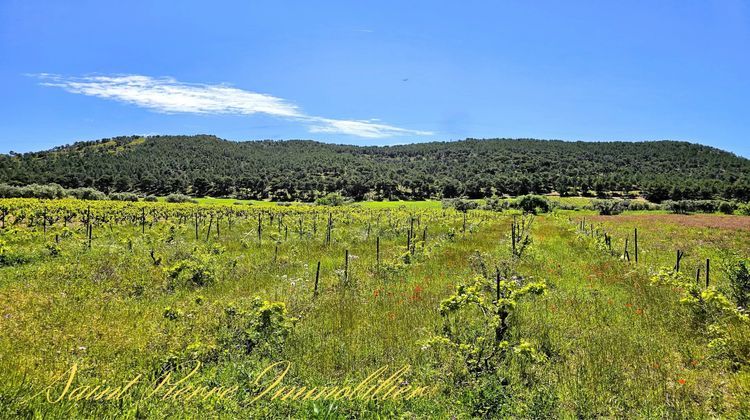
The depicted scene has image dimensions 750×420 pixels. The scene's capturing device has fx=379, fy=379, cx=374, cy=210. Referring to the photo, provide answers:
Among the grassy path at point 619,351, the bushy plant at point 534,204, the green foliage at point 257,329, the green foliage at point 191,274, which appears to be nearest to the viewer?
the grassy path at point 619,351

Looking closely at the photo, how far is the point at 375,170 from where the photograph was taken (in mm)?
162500

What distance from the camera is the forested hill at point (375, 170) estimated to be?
11438 cm

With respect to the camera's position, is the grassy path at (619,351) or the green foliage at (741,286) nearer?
the grassy path at (619,351)

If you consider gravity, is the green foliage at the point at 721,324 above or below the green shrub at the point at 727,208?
below

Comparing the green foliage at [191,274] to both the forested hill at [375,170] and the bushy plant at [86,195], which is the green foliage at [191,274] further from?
the forested hill at [375,170]

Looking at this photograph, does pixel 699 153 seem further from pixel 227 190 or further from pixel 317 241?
pixel 317 241

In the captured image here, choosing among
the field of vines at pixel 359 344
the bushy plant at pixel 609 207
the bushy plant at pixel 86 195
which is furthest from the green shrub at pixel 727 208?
the bushy plant at pixel 86 195

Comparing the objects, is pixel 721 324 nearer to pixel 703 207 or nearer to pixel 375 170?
pixel 703 207

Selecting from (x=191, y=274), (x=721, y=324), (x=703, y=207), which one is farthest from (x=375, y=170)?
(x=721, y=324)

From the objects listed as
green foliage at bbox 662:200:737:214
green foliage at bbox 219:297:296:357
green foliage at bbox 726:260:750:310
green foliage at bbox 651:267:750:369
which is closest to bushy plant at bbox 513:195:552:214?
green foliage at bbox 662:200:737:214

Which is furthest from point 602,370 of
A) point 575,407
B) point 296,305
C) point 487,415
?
point 296,305

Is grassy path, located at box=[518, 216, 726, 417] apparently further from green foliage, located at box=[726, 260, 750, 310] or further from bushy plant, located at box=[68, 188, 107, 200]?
bushy plant, located at box=[68, 188, 107, 200]

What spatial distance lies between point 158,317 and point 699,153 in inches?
8707

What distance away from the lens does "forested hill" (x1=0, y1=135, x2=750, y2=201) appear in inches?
4503
